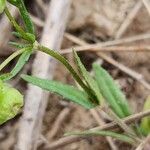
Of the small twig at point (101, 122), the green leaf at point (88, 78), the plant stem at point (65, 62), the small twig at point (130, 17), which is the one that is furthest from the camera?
the small twig at point (130, 17)

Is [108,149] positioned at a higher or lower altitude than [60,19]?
lower

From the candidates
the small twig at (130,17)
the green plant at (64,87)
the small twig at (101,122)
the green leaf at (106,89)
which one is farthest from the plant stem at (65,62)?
the small twig at (130,17)

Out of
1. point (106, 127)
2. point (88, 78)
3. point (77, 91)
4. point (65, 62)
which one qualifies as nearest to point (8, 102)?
point (65, 62)

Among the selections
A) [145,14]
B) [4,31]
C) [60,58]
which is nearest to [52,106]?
[4,31]

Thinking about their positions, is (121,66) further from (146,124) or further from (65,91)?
(65,91)

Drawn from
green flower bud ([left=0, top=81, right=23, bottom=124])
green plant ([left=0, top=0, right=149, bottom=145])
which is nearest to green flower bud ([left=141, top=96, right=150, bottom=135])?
green plant ([left=0, top=0, right=149, bottom=145])

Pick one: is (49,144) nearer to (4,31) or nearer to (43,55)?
(43,55)

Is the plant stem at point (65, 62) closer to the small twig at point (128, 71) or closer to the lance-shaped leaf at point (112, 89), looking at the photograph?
the lance-shaped leaf at point (112, 89)
